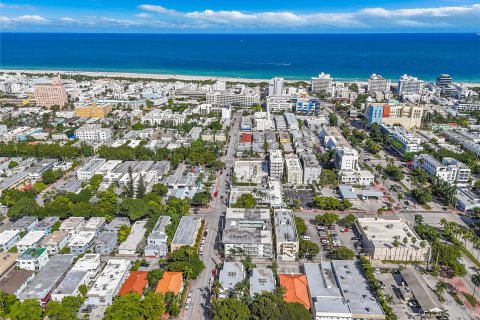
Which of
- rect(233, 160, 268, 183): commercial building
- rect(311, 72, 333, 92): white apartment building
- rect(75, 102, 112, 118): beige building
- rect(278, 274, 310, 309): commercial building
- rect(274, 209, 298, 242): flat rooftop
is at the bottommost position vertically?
rect(278, 274, 310, 309): commercial building

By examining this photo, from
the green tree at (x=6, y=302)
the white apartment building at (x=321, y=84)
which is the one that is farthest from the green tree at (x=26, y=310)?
the white apartment building at (x=321, y=84)

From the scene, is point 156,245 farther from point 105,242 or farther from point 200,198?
point 200,198

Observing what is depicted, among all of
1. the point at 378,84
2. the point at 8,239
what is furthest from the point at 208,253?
the point at 378,84

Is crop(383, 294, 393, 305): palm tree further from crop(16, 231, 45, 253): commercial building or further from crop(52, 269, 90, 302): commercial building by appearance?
crop(16, 231, 45, 253): commercial building

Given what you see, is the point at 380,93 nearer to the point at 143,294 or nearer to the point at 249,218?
the point at 249,218

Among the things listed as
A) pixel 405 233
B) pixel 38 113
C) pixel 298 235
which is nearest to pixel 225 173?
pixel 298 235

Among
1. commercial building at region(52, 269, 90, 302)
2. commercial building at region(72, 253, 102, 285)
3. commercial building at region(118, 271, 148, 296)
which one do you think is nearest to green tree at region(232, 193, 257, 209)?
commercial building at region(118, 271, 148, 296)

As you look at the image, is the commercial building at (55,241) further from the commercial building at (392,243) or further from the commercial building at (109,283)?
the commercial building at (392,243)
